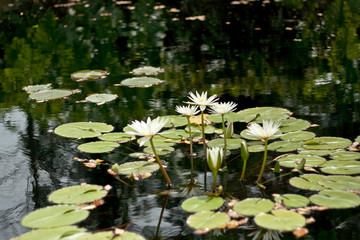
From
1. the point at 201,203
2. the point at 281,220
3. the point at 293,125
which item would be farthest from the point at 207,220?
the point at 293,125

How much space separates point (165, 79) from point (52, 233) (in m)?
2.56

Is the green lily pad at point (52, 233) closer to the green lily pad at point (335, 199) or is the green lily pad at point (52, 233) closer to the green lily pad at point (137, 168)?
the green lily pad at point (137, 168)

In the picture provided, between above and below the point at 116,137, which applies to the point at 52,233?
below

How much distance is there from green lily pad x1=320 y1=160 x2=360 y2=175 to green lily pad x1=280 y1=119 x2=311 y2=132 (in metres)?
0.46

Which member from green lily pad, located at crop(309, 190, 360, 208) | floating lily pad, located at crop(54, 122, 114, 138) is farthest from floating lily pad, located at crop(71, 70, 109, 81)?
green lily pad, located at crop(309, 190, 360, 208)

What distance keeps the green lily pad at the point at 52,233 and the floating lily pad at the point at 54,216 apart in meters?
0.03

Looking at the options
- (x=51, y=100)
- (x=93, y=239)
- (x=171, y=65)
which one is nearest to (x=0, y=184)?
(x=93, y=239)

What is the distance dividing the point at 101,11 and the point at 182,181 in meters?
7.32

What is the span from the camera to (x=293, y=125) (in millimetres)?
2635

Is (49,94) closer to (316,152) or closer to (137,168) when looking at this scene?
(137,168)

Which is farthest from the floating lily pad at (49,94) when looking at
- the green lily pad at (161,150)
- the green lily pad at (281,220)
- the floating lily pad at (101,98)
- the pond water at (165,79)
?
the green lily pad at (281,220)

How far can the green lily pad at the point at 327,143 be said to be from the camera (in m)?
2.32

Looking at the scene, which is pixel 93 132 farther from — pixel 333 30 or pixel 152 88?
pixel 333 30

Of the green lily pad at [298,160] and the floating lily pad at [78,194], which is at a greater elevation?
the green lily pad at [298,160]
